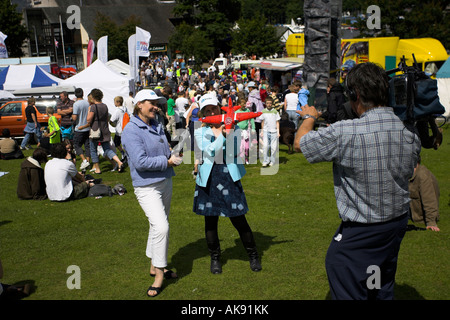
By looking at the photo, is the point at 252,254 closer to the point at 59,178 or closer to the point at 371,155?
the point at 371,155

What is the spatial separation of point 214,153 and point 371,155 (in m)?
2.52

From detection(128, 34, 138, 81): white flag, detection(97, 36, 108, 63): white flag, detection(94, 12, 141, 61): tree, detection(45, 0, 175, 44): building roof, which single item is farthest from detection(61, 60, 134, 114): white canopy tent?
detection(45, 0, 175, 44): building roof

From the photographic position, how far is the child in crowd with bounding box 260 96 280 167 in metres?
11.9

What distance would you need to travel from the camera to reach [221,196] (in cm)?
543

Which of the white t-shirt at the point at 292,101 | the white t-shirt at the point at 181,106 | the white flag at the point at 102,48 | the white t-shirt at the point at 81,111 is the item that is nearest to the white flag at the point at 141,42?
the white flag at the point at 102,48

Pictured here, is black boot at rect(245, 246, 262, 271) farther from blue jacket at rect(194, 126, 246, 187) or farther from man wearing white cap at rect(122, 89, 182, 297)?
man wearing white cap at rect(122, 89, 182, 297)

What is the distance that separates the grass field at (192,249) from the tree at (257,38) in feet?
112

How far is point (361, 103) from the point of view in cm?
329

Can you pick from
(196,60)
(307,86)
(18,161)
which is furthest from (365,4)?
(18,161)

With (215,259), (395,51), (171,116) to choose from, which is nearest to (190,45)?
(395,51)

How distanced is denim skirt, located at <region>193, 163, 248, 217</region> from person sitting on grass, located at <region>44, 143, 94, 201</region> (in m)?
4.82

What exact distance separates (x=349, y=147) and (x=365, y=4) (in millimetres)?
36091
